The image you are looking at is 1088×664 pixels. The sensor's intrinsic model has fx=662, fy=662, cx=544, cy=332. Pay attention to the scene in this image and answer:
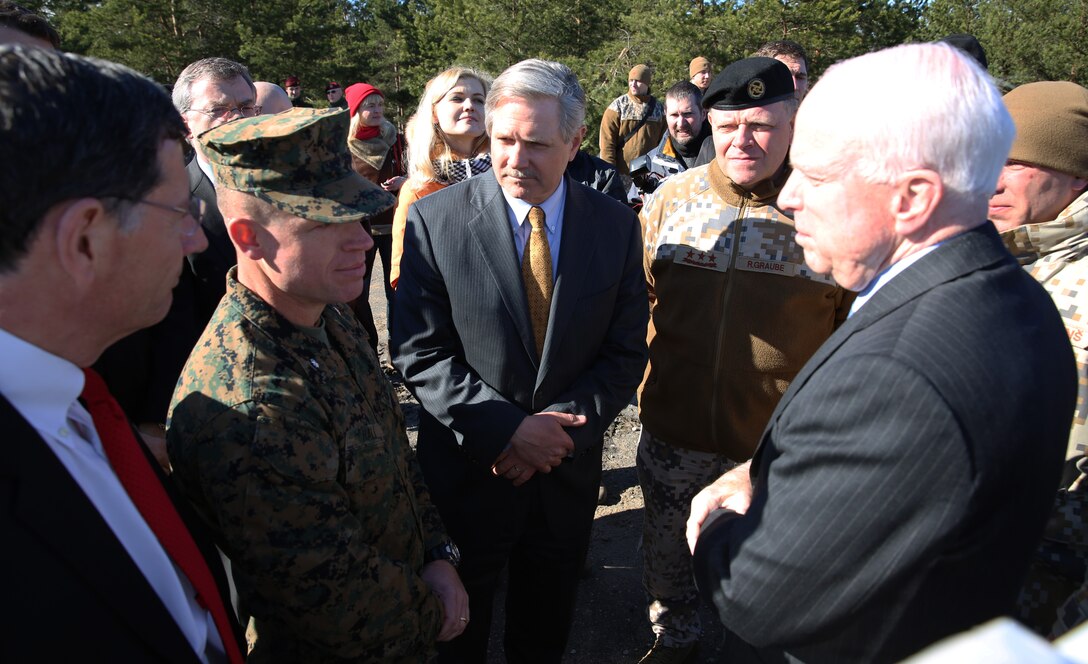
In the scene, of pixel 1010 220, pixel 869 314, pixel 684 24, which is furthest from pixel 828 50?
pixel 869 314

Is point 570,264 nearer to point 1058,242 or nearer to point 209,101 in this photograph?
point 1058,242

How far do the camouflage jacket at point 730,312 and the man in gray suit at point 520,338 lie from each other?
0.27m

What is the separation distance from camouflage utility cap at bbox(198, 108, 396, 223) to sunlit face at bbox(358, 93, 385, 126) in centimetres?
415

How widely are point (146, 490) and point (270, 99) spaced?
3638mm

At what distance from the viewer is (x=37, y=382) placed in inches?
40.5

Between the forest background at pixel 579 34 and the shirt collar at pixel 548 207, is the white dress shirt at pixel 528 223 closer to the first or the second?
the shirt collar at pixel 548 207

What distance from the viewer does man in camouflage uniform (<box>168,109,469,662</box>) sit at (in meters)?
1.37

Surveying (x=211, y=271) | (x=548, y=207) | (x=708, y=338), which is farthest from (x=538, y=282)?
(x=211, y=271)

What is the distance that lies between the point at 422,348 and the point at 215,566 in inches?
40.4

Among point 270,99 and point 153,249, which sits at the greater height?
point 270,99

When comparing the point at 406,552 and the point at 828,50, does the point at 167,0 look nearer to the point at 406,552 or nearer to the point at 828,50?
the point at 828,50

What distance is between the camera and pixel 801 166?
1402 mm

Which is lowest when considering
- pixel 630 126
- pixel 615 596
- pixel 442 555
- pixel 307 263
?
pixel 615 596

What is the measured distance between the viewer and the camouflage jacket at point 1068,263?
1.79 meters
